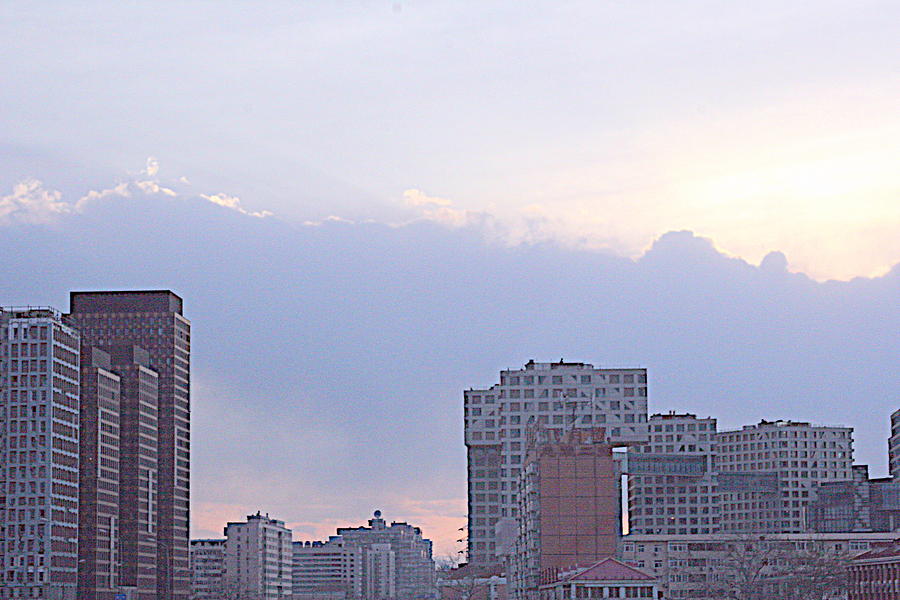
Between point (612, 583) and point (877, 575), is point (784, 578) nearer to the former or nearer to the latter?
point (877, 575)

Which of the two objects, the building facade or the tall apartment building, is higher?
the tall apartment building

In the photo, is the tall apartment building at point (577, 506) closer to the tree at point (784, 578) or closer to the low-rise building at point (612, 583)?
the tree at point (784, 578)

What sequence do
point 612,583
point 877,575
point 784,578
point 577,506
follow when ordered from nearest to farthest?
point 612,583 → point 577,506 → point 877,575 → point 784,578

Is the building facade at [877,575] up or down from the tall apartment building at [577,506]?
down

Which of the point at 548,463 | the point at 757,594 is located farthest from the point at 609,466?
the point at 757,594

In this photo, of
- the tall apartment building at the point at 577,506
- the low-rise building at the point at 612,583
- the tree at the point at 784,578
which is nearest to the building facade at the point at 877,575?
the tree at the point at 784,578

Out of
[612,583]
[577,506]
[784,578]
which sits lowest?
[784,578]

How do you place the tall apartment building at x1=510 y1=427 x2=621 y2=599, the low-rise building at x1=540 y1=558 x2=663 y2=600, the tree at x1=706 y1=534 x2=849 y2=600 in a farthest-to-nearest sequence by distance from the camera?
1. the tree at x1=706 y1=534 x2=849 y2=600
2. the tall apartment building at x1=510 y1=427 x2=621 y2=599
3. the low-rise building at x1=540 y1=558 x2=663 y2=600

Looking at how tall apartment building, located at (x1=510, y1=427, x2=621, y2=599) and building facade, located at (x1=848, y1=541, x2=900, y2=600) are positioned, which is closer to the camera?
building facade, located at (x1=848, y1=541, x2=900, y2=600)

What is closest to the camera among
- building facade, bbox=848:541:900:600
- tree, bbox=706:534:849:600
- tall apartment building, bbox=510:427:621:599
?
building facade, bbox=848:541:900:600

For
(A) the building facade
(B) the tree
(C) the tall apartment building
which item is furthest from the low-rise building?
(A) the building facade

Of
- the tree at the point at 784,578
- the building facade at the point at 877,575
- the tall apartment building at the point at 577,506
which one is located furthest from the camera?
the tree at the point at 784,578

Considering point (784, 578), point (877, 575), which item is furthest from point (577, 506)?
point (877, 575)

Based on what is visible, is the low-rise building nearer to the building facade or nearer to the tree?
the tree
